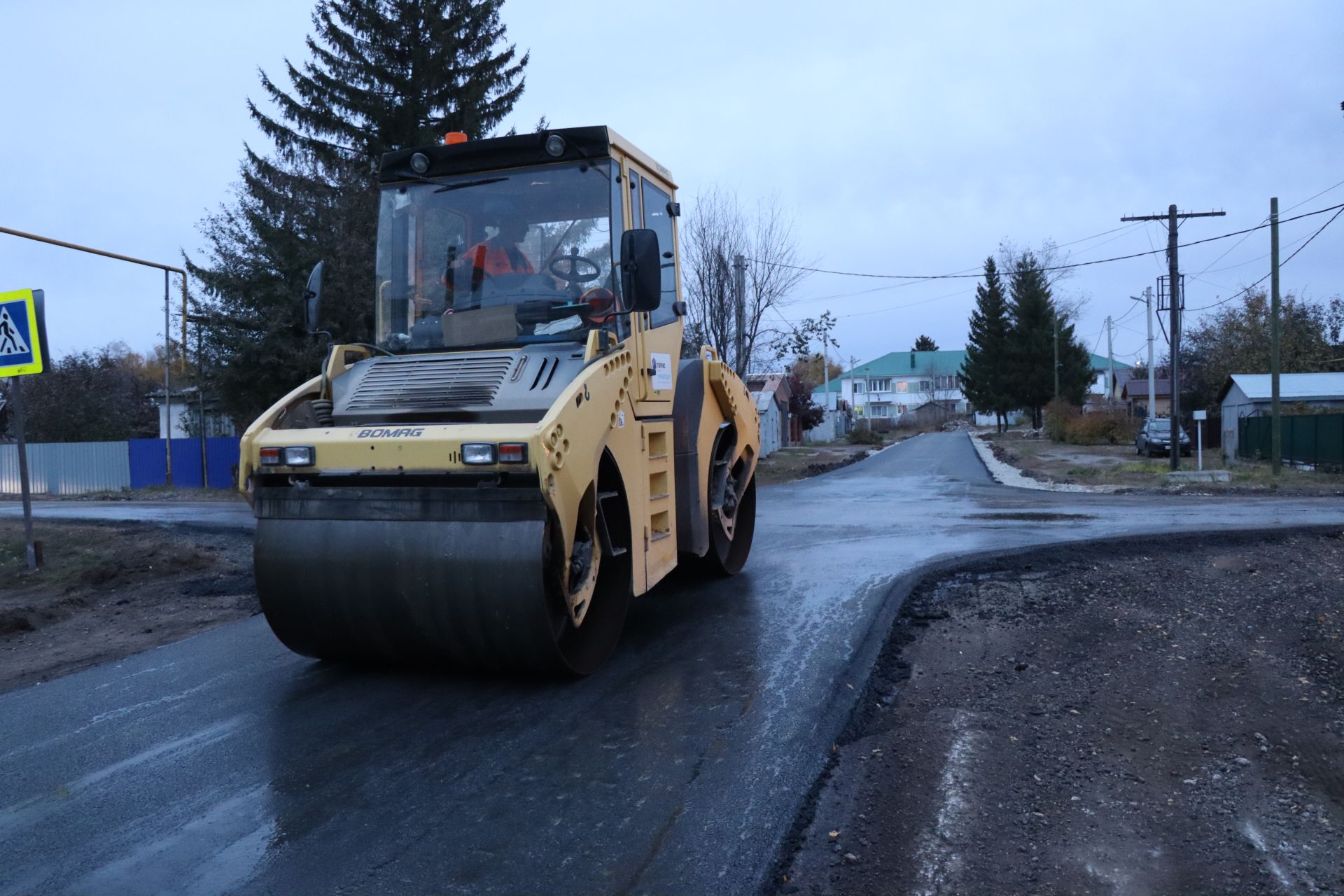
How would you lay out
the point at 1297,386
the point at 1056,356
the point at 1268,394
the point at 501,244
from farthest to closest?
the point at 1056,356 → the point at 1297,386 → the point at 1268,394 → the point at 501,244

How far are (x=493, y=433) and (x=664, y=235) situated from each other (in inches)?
126

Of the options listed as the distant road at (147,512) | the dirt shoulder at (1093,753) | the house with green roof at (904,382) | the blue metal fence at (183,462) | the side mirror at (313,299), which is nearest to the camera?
the dirt shoulder at (1093,753)

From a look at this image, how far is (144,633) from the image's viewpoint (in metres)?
7.44

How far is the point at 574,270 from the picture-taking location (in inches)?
245

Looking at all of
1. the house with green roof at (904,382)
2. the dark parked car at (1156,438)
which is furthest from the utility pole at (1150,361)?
the house with green roof at (904,382)

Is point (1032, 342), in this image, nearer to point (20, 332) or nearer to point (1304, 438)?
point (1304, 438)

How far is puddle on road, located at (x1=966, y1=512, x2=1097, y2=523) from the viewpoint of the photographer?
551 inches

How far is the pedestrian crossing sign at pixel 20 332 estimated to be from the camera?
9.55 m

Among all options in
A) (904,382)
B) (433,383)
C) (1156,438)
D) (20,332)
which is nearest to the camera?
(433,383)

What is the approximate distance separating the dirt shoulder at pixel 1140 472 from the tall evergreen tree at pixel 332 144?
1724 cm

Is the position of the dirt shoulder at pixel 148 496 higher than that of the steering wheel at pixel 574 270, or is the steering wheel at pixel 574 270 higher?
the steering wheel at pixel 574 270

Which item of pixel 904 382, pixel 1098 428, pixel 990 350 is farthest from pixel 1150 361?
pixel 904 382

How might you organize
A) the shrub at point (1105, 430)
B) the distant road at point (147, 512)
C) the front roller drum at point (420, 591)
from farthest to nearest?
the shrub at point (1105, 430) < the distant road at point (147, 512) < the front roller drum at point (420, 591)

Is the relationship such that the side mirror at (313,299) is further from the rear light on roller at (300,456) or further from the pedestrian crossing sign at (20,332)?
the pedestrian crossing sign at (20,332)
